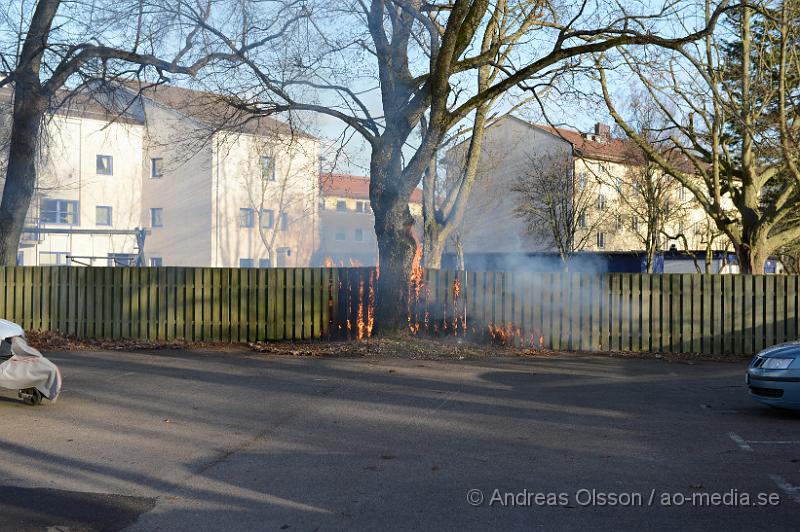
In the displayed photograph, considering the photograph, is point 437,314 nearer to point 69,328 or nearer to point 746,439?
point 69,328

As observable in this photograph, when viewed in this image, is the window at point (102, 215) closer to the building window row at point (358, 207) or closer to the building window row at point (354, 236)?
the building window row at point (358, 207)

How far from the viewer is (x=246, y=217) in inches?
1881

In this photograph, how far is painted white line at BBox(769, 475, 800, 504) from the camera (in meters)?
5.86

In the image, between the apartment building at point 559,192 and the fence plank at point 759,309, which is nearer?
the fence plank at point 759,309

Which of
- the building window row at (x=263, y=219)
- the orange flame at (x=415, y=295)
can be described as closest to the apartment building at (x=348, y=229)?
the building window row at (x=263, y=219)

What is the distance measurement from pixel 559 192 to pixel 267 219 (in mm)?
21049

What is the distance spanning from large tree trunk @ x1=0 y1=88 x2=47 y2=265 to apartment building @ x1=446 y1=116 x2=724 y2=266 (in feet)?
54.6

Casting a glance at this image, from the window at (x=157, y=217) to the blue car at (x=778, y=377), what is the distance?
40.6 metres

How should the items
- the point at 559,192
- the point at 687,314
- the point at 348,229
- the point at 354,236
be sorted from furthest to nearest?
the point at 354,236 → the point at 348,229 → the point at 559,192 → the point at 687,314

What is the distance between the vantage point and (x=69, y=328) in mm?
17172

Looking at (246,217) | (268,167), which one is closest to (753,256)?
(268,167)

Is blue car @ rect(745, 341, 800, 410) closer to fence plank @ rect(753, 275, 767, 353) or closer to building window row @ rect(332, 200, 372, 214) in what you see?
fence plank @ rect(753, 275, 767, 353)

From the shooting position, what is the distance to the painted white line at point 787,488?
19.2ft

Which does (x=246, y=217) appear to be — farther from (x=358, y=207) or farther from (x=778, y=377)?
(x=778, y=377)
